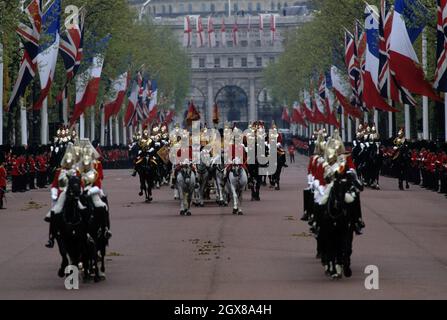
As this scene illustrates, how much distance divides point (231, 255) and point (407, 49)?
83.2ft

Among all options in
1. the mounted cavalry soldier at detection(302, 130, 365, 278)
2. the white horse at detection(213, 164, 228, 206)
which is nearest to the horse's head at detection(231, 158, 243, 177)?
the white horse at detection(213, 164, 228, 206)

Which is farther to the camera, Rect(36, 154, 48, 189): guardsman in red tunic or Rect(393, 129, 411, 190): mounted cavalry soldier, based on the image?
Rect(36, 154, 48, 189): guardsman in red tunic

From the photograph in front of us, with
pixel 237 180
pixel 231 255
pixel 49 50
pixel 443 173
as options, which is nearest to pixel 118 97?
pixel 49 50

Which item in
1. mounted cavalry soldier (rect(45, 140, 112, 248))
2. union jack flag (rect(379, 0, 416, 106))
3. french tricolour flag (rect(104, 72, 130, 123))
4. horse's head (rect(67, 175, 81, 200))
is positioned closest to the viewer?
horse's head (rect(67, 175, 81, 200))

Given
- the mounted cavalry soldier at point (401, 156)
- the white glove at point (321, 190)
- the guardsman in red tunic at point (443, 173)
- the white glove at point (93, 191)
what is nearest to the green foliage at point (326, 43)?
the mounted cavalry soldier at point (401, 156)

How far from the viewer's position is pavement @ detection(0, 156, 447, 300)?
67.4ft

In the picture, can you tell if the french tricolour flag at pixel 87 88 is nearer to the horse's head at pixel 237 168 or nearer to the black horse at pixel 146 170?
the black horse at pixel 146 170

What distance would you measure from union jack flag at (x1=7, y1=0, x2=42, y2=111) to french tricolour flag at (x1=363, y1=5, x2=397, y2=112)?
1326cm

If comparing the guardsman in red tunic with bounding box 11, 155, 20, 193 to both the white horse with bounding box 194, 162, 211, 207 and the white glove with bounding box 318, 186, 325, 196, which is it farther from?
the white glove with bounding box 318, 186, 325, 196

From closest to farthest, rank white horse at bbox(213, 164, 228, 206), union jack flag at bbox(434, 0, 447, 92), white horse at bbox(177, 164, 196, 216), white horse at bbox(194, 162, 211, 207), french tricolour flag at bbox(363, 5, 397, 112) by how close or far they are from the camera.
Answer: white horse at bbox(177, 164, 196, 216), white horse at bbox(213, 164, 228, 206), white horse at bbox(194, 162, 211, 207), union jack flag at bbox(434, 0, 447, 92), french tricolour flag at bbox(363, 5, 397, 112)

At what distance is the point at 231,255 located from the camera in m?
25.7

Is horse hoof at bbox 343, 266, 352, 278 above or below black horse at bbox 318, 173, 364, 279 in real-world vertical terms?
below

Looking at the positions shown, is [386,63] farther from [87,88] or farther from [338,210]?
[338,210]
